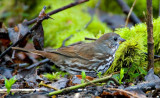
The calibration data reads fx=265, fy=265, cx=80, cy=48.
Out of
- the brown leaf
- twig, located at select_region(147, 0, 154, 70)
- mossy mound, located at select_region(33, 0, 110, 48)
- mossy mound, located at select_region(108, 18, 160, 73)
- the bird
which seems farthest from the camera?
mossy mound, located at select_region(33, 0, 110, 48)

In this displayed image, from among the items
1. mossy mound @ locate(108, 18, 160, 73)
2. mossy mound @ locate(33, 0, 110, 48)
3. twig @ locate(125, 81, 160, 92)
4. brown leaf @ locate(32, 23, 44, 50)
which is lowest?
twig @ locate(125, 81, 160, 92)

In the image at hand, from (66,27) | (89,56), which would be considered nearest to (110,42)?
(89,56)

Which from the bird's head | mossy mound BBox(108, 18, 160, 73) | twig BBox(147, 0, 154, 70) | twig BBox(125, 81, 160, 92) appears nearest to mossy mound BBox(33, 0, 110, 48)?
the bird's head

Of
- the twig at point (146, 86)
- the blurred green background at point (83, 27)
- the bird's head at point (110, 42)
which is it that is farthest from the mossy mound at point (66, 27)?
the twig at point (146, 86)

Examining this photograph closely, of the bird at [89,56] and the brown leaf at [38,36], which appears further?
the brown leaf at [38,36]

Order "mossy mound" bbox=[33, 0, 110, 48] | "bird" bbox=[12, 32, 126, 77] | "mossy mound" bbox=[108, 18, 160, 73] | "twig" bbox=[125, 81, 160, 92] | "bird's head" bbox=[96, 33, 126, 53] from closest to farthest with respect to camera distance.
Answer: "twig" bbox=[125, 81, 160, 92], "mossy mound" bbox=[108, 18, 160, 73], "bird" bbox=[12, 32, 126, 77], "bird's head" bbox=[96, 33, 126, 53], "mossy mound" bbox=[33, 0, 110, 48]

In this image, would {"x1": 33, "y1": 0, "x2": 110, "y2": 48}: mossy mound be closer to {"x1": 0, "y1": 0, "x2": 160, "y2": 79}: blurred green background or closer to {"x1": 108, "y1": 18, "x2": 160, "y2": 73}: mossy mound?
{"x1": 0, "y1": 0, "x2": 160, "y2": 79}: blurred green background

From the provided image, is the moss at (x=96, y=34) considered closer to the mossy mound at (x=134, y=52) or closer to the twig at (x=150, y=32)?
the mossy mound at (x=134, y=52)

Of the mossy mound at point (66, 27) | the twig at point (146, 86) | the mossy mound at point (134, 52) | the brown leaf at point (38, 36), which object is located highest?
the mossy mound at point (66, 27)

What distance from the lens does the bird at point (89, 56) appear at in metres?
3.92

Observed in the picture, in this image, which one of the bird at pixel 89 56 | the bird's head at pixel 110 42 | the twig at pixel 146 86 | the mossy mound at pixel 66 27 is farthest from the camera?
the mossy mound at pixel 66 27

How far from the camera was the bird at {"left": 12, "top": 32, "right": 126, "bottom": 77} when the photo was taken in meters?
3.92

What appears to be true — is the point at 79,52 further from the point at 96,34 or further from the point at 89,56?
the point at 96,34

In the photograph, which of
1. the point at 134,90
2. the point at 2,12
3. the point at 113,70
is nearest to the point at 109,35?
the point at 113,70
